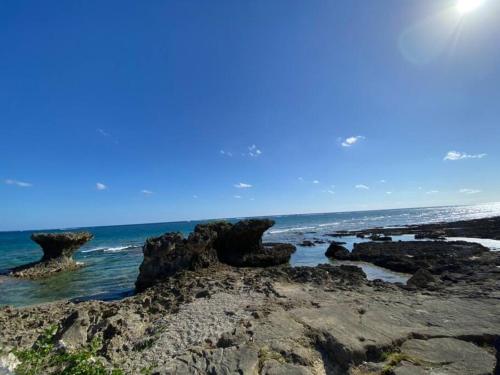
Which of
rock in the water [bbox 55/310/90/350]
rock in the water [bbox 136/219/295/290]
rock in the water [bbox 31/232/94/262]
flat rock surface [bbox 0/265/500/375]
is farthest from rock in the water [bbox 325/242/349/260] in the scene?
rock in the water [bbox 31/232/94/262]

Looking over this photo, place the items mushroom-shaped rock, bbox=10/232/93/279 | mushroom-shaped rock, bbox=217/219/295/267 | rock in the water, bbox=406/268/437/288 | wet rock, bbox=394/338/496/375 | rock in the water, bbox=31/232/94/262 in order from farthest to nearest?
rock in the water, bbox=31/232/94/262
mushroom-shaped rock, bbox=10/232/93/279
mushroom-shaped rock, bbox=217/219/295/267
rock in the water, bbox=406/268/437/288
wet rock, bbox=394/338/496/375

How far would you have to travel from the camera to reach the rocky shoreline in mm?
6754

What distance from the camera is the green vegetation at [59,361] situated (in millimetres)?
6453

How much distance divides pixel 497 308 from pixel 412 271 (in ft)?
36.4

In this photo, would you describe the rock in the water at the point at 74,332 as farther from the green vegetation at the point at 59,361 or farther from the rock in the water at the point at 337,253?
the rock in the water at the point at 337,253

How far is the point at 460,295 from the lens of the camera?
12125mm

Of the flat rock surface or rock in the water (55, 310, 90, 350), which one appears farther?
rock in the water (55, 310, 90, 350)

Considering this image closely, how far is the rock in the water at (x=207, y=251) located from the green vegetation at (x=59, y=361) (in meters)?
10.6

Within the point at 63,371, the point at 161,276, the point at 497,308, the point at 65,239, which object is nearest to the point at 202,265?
the point at 161,276

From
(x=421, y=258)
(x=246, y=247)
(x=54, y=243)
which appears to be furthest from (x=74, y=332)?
(x=54, y=243)

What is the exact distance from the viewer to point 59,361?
6.97 meters

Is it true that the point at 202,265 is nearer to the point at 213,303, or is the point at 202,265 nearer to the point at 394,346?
the point at 213,303

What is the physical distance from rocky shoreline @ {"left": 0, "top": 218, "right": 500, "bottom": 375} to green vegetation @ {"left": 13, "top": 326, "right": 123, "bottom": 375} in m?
0.04

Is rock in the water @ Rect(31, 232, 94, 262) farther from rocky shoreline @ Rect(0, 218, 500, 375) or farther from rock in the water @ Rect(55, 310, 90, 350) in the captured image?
rock in the water @ Rect(55, 310, 90, 350)
